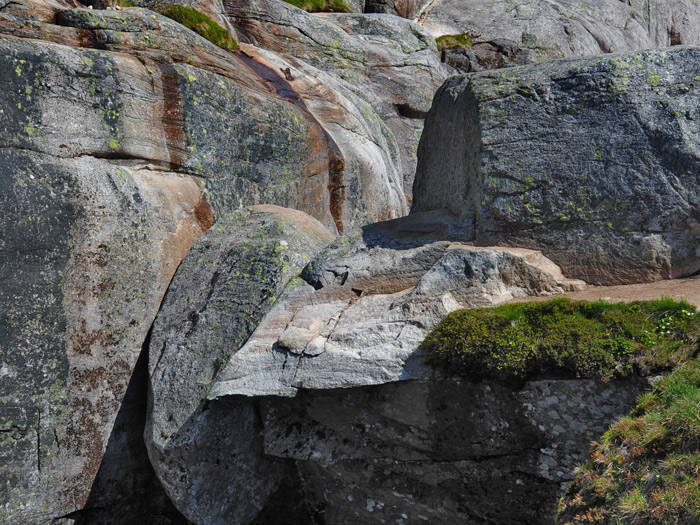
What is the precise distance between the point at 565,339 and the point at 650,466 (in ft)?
6.39

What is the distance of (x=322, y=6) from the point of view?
990 inches

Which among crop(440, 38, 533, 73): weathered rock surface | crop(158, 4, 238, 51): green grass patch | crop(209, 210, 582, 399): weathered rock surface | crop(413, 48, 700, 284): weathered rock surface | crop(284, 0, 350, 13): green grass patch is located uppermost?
crop(284, 0, 350, 13): green grass patch

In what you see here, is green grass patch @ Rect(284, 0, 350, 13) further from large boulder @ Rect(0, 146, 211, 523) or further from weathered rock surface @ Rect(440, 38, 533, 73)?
large boulder @ Rect(0, 146, 211, 523)

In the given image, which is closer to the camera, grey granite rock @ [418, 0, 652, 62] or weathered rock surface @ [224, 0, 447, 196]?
weathered rock surface @ [224, 0, 447, 196]

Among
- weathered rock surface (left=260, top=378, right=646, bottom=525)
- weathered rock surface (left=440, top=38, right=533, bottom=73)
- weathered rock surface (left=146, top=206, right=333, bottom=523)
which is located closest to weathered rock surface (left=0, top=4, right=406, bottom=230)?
weathered rock surface (left=146, top=206, right=333, bottom=523)

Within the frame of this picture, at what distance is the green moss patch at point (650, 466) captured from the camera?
4.89m

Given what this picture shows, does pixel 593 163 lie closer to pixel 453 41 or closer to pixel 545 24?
pixel 453 41

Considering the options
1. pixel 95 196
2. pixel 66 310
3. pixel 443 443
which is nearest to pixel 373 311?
pixel 443 443

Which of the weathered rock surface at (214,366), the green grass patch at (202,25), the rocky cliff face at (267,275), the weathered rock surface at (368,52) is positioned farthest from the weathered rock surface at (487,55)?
the weathered rock surface at (214,366)

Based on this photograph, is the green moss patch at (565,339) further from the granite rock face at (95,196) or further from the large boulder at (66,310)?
the granite rock face at (95,196)

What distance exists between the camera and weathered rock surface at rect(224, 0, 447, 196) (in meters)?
19.7

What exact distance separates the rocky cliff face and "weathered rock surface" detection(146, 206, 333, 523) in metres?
0.04

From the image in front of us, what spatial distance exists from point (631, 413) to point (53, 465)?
8.07 meters

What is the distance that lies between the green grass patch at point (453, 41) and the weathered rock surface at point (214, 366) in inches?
687
